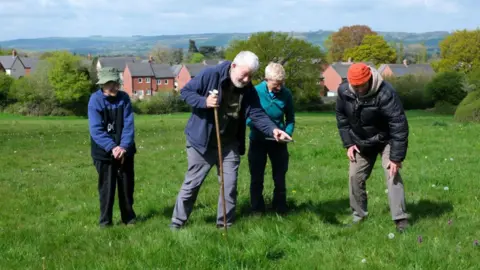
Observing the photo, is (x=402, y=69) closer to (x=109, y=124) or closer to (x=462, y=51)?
(x=462, y=51)

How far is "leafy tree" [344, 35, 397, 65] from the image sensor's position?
362 feet

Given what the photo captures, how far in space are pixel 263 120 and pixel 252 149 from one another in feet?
3.88

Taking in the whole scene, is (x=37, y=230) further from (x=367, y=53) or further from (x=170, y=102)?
(x=367, y=53)

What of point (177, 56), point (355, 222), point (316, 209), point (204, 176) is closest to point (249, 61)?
point (204, 176)

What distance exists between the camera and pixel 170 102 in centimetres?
7712

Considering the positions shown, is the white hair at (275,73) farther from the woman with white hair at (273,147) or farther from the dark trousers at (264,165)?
the dark trousers at (264,165)

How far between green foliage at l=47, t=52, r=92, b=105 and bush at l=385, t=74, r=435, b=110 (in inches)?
1616

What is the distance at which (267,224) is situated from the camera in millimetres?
6383

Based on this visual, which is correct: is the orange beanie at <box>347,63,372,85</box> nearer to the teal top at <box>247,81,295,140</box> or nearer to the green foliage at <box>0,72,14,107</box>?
the teal top at <box>247,81,295,140</box>

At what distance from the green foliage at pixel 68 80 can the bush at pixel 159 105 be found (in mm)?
7327

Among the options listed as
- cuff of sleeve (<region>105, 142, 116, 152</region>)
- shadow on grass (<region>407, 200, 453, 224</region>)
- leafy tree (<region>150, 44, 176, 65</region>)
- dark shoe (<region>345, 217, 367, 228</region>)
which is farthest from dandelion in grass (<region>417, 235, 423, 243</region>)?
leafy tree (<region>150, 44, 176, 65</region>)

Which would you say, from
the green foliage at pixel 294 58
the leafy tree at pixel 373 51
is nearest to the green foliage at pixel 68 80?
the green foliage at pixel 294 58

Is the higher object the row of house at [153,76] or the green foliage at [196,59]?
the green foliage at [196,59]

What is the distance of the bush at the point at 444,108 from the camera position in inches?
2411
